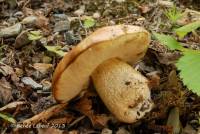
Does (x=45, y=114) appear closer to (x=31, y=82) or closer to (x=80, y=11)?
(x=31, y=82)

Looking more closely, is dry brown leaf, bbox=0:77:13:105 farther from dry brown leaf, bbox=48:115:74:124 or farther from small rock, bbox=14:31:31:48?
small rock, bbox=14:31:31:48

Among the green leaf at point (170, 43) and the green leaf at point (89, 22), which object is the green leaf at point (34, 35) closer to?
the green leaf at point (89, 22)

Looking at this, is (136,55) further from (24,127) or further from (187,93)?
(24,127)

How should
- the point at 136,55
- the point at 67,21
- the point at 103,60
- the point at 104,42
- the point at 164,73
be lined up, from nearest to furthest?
the point at 104,42 → the point at 103,60 → the point at 136,55 → the point at 164,73 → the point at 67,21

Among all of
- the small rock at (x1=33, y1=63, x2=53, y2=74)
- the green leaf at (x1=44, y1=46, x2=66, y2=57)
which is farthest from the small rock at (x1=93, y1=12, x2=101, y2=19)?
the small rock at (x1=33, y1=63, x2=53, y2=74)

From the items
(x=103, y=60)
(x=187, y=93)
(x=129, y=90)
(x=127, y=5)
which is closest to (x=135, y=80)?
(x=129, y=90)
